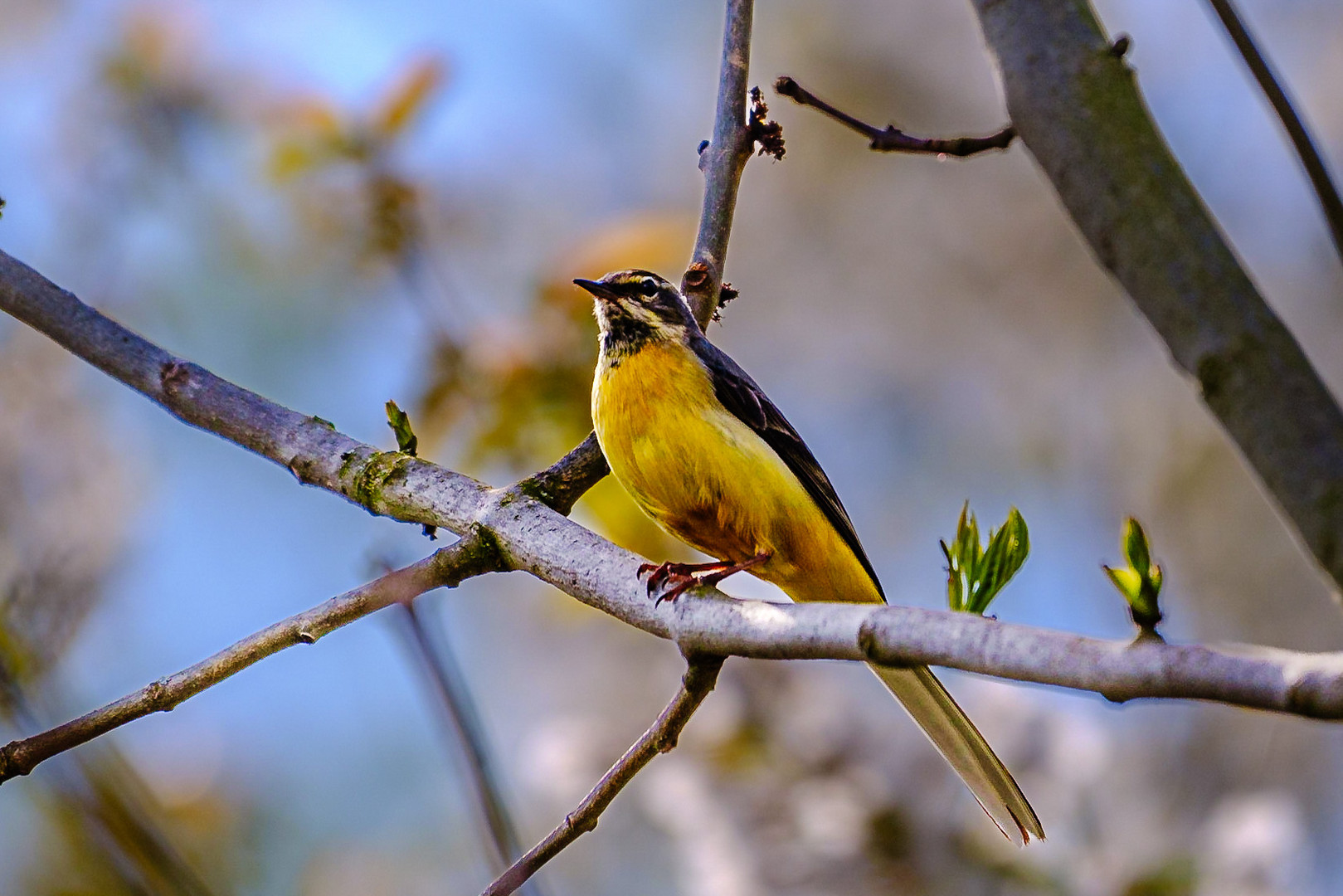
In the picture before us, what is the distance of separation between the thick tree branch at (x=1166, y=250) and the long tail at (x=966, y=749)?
5.91 feet

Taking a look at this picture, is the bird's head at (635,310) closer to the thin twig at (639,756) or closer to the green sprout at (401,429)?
the green sprout at (401,429)

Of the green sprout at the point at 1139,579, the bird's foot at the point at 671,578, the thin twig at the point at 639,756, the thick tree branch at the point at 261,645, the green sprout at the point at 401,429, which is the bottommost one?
the green sprout at the point at 1139,579

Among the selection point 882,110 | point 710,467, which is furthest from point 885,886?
point 882,110

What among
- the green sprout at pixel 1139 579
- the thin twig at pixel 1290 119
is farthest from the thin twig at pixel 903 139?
the green sprout at pixel 1139 579

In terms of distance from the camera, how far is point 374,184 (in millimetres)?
5195

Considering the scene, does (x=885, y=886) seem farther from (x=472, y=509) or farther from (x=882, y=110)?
(x=882, y=110)

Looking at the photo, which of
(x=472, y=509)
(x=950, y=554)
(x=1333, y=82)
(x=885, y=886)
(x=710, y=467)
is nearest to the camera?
(x=950, y=554)

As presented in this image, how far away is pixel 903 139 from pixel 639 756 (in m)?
1.58

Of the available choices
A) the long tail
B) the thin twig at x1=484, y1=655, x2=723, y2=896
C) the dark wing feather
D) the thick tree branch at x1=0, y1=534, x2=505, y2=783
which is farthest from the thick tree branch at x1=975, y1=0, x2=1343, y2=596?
the dark wing feather

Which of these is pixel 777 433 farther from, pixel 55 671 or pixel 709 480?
pixel 55 671

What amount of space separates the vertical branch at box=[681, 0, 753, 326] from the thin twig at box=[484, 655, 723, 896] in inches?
64.1

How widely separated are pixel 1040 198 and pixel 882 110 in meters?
1.94

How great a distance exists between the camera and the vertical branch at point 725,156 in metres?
3.75

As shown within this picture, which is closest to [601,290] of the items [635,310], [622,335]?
[635,310]
